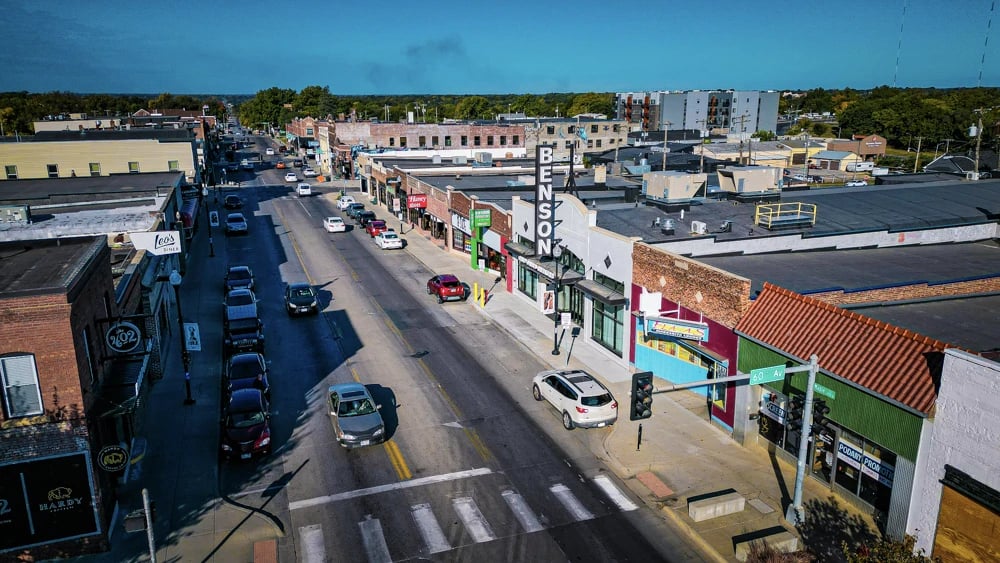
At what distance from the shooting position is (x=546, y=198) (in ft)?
117

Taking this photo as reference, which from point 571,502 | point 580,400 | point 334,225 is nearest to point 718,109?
point 334,225

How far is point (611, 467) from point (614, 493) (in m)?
1.64

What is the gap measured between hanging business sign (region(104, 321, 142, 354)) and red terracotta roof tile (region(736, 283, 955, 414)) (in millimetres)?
19177

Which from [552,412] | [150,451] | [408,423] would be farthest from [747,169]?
[150,451]

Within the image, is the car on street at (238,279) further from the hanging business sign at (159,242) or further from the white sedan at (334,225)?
the white sedan at (334,225)

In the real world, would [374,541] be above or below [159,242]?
below

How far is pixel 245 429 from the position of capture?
22156 mm

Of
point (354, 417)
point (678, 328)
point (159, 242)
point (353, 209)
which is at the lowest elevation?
point (354, 417)

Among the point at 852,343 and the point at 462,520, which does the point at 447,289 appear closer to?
the point at 462,520

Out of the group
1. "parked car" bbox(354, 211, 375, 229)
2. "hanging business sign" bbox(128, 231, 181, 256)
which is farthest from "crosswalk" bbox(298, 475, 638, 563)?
"parked car" bbox(354, 211, 375, 229)

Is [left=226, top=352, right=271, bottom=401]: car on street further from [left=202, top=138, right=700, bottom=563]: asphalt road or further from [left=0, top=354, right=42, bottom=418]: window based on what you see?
[left=0, top=354, right=42, bottom=418]: window

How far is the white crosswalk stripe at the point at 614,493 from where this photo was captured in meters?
19.4

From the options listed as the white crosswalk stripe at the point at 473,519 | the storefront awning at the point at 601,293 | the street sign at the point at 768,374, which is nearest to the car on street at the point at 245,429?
the white crosswalk stripe at the point at 473,519

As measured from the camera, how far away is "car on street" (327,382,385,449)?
73.9 ft
